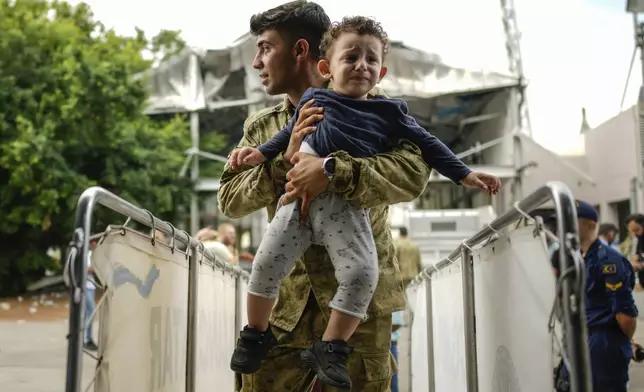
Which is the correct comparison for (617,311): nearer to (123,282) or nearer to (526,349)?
(526,349)

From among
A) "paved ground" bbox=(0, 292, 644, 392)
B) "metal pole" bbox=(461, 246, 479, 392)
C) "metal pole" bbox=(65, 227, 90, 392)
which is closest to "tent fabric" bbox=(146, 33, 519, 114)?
"paved ground" bbox=(0, 292, 644, 392)

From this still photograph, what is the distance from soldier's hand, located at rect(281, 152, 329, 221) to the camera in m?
1.95

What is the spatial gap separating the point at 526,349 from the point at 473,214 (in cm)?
1453

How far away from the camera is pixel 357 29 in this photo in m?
2.03

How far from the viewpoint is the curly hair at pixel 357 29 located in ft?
6.69

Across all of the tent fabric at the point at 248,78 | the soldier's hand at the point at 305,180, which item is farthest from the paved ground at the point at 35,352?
the tent fabric at the point at 248,78

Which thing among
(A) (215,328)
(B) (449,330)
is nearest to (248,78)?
(A) (215,328)

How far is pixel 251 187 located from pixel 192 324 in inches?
44.6

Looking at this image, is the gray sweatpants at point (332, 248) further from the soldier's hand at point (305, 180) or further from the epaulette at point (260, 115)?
the epaulette at point (260, 115)

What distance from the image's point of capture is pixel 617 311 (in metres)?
4.25

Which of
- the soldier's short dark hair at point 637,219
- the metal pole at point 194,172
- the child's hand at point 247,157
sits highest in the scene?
the metal pole at point 194,172

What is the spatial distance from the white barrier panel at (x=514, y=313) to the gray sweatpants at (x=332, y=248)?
43cm

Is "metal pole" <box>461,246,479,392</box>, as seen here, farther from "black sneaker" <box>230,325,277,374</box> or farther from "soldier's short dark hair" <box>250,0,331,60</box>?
"soldier's short dark hair" <box>250,0,331,60</box>

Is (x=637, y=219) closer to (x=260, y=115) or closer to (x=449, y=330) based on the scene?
(x=449, y=330)
